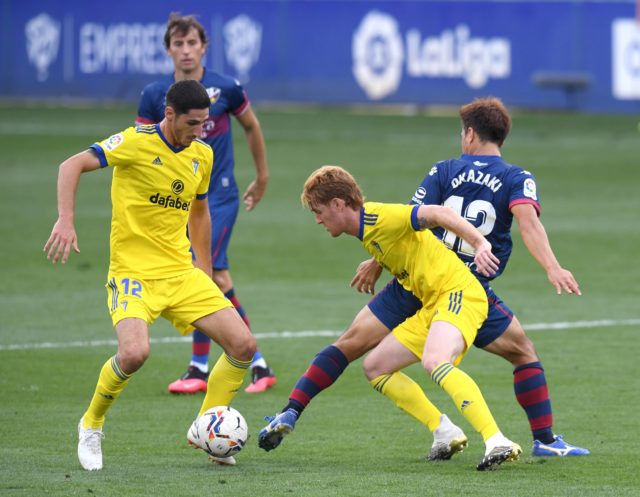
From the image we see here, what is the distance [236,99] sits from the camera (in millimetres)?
9891

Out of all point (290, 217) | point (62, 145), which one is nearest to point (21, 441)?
point (290, 217)

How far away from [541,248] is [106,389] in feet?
7.73

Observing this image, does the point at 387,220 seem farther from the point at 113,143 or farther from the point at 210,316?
the point at 113,143

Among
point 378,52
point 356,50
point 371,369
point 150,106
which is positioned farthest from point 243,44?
point 371,369

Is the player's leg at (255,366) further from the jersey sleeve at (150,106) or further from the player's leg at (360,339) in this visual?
the player's leg at (360,339)

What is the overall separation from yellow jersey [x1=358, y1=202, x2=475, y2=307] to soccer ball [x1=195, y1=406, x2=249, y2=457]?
3.80 feet

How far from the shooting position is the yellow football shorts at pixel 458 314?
22.9 feet

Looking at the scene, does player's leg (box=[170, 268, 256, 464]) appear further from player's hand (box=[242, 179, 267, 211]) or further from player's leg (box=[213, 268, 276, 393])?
player's hand (box=[242, 179, 267, 211])

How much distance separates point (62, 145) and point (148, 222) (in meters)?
18.0

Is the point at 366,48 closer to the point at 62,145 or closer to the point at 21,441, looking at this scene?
the point at 62,145

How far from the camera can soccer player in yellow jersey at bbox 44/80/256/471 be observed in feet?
23.4

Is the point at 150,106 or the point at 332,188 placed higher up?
the point at 150,106

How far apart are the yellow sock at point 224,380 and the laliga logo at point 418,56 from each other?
864 inches

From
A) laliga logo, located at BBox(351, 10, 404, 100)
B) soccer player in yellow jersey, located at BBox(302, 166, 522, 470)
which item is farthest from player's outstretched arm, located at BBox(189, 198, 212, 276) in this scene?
laliga logo, located at BBox(351, 10, 404, 100)
